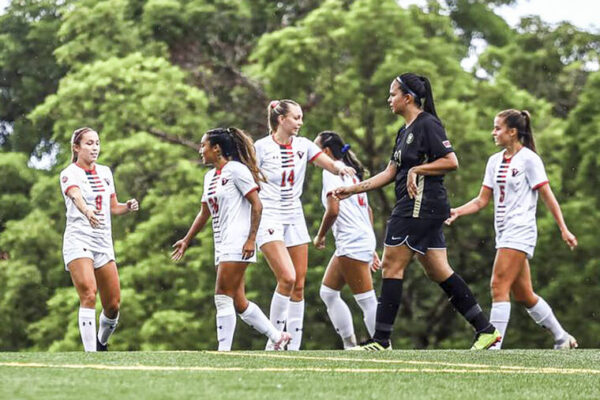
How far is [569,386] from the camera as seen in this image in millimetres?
7559

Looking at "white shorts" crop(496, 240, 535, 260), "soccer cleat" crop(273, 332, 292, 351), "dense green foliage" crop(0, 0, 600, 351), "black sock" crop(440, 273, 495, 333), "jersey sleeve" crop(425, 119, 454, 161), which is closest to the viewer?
"jersey sleeve" crop(425, 119, 454, 161)

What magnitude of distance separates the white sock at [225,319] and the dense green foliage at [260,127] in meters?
15.7

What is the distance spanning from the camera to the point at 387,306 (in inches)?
394

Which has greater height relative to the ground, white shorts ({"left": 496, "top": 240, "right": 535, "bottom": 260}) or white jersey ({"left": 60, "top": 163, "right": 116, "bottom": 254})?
white jersey ({"left": 60, "top": 163, "right": 116, "bottom": 254})

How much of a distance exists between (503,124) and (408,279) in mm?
15965

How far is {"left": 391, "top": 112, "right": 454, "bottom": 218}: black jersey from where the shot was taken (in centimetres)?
977

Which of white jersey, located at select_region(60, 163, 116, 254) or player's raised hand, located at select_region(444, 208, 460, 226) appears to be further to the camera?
white jersey, located at select_region(60, 163, 116, 254)

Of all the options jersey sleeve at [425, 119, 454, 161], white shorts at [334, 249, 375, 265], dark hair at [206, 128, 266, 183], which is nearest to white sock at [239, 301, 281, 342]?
dark hair at [206, 128, 266, 183]

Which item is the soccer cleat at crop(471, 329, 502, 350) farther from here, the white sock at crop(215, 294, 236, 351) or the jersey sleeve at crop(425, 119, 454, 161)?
the white sock at crop(215, 294, 236, 351)

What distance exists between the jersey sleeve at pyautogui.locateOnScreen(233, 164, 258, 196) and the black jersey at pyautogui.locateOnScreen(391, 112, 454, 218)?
126cm

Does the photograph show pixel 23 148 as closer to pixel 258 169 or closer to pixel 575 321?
pixel 575 321

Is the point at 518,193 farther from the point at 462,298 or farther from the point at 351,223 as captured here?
the point at 462,298

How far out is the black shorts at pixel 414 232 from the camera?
9781 mm

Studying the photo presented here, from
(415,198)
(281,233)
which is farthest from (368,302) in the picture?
(415,198)
